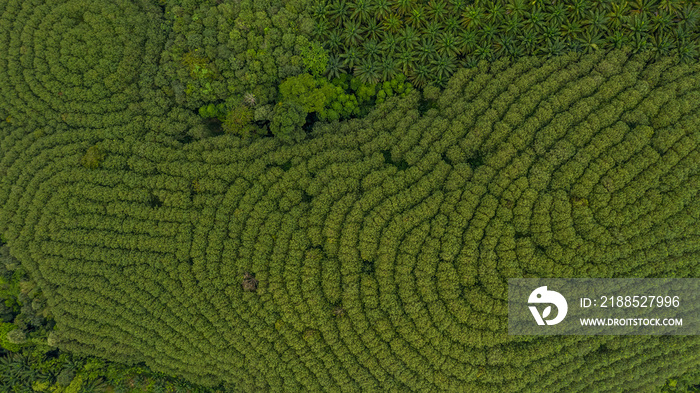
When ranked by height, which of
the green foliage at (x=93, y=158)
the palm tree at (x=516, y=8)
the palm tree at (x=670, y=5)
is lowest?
the green foliage at (x=93, y=158)

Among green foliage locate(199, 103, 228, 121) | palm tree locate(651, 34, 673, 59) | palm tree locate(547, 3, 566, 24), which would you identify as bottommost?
green foliage locate(199, 103, 228, 121)

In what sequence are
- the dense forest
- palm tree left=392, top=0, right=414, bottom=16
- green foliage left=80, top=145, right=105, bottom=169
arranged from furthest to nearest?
green foliage left=80, top=145, right=105, bottom=169 → palm tree left=392, top=0, right=414, bottom=16 → the dense forest

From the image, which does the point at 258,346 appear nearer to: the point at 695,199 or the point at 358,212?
the point at 358,212

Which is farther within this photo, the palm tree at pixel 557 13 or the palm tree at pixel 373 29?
the palm tree at pixel 373 29

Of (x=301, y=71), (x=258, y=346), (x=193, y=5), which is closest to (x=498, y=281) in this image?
(x=258, y=346)

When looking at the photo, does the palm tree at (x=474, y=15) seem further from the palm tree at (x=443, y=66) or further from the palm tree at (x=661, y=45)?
the palm tree at (x=661, y=45)

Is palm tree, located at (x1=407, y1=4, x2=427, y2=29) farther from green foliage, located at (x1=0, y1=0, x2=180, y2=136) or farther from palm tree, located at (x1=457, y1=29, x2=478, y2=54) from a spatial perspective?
green foliage, located at (x1=0, y1=0, x2=180, y2=136)

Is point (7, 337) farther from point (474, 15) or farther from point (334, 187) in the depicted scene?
point (474, 15)

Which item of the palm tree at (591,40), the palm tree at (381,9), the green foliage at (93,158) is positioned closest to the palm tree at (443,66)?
the palm tree at (381,9)

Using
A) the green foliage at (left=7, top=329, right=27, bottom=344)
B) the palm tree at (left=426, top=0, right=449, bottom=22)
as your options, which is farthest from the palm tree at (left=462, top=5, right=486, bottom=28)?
the green foliage at (left=7, top=329, right=27, bottom=344)

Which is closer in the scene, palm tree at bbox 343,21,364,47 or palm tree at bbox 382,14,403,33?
palm tree at bbox 382,14,403,33
